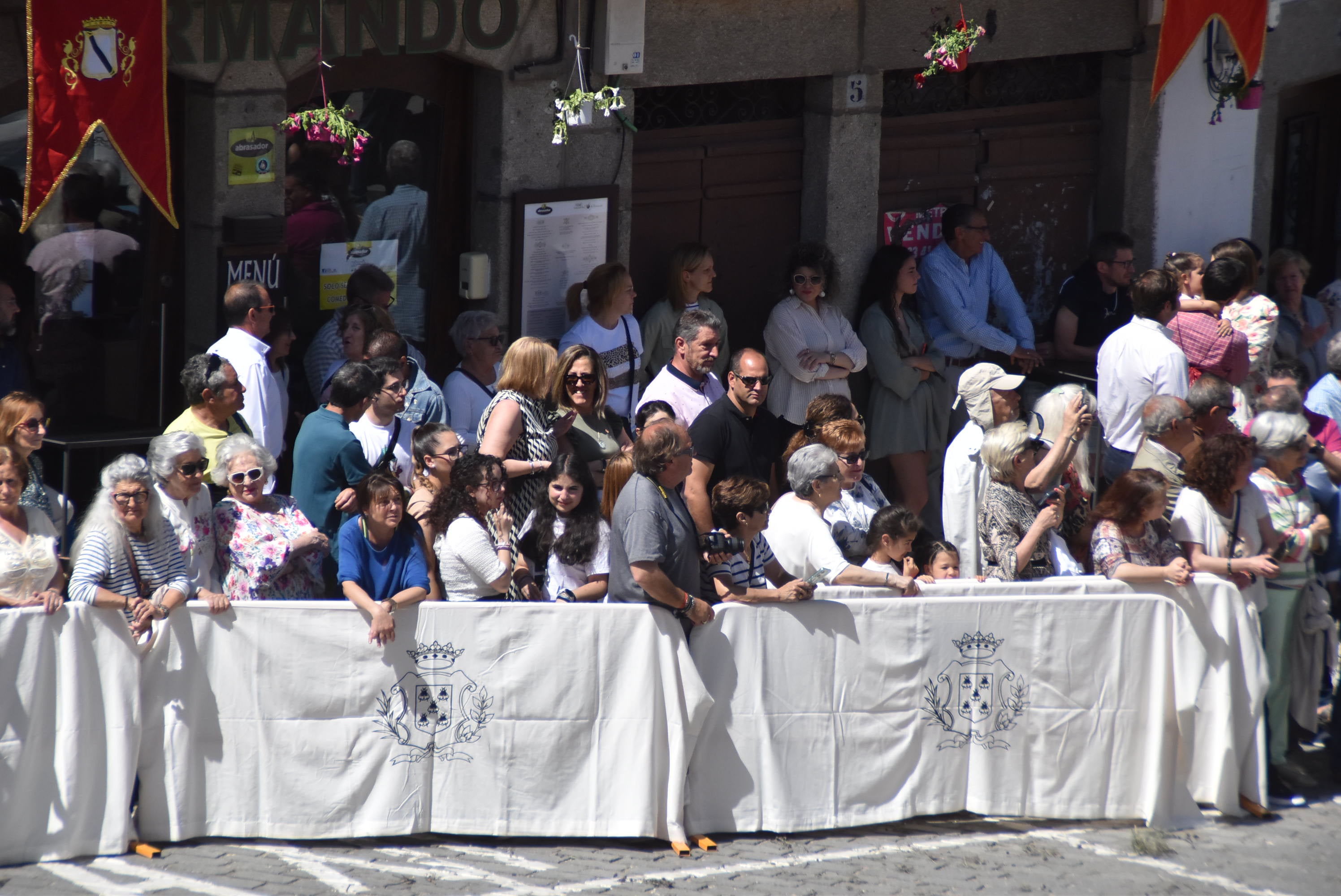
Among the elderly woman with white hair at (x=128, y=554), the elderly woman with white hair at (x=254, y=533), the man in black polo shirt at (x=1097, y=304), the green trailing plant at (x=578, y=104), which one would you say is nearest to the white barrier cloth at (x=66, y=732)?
the elderly woman with white hair at (x=128, y=554)

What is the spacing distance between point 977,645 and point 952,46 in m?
4.53

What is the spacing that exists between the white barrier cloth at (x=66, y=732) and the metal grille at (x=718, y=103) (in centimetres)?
498

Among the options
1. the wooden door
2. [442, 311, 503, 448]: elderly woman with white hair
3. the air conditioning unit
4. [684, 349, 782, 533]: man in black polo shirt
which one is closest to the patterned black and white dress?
[442, 311, 503, 448]: elderly woman with white hair

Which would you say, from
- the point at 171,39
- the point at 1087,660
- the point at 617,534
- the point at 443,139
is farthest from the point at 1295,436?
the point at 171,39

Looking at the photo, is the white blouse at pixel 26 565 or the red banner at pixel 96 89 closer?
the white blouse at pixel 26 565

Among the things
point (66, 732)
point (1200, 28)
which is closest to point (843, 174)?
point (1200, 28)

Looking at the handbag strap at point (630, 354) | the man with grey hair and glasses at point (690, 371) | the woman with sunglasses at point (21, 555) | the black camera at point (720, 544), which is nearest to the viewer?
the woman with sunglasses at point (21, 555)

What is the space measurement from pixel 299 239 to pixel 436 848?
3.70m

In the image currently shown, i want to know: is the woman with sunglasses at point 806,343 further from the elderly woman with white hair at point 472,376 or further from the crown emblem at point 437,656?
the crown emblem at point 437,656

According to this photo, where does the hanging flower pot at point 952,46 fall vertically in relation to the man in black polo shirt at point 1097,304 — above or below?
above

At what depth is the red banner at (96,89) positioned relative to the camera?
720cm

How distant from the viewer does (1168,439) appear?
8.26 metres

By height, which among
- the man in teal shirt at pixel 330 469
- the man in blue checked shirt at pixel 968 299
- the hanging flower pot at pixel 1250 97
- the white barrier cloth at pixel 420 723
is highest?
the hanging flower pot at pixel 1250 97

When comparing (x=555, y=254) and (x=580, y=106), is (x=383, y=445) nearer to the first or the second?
(x=555, y=254)
